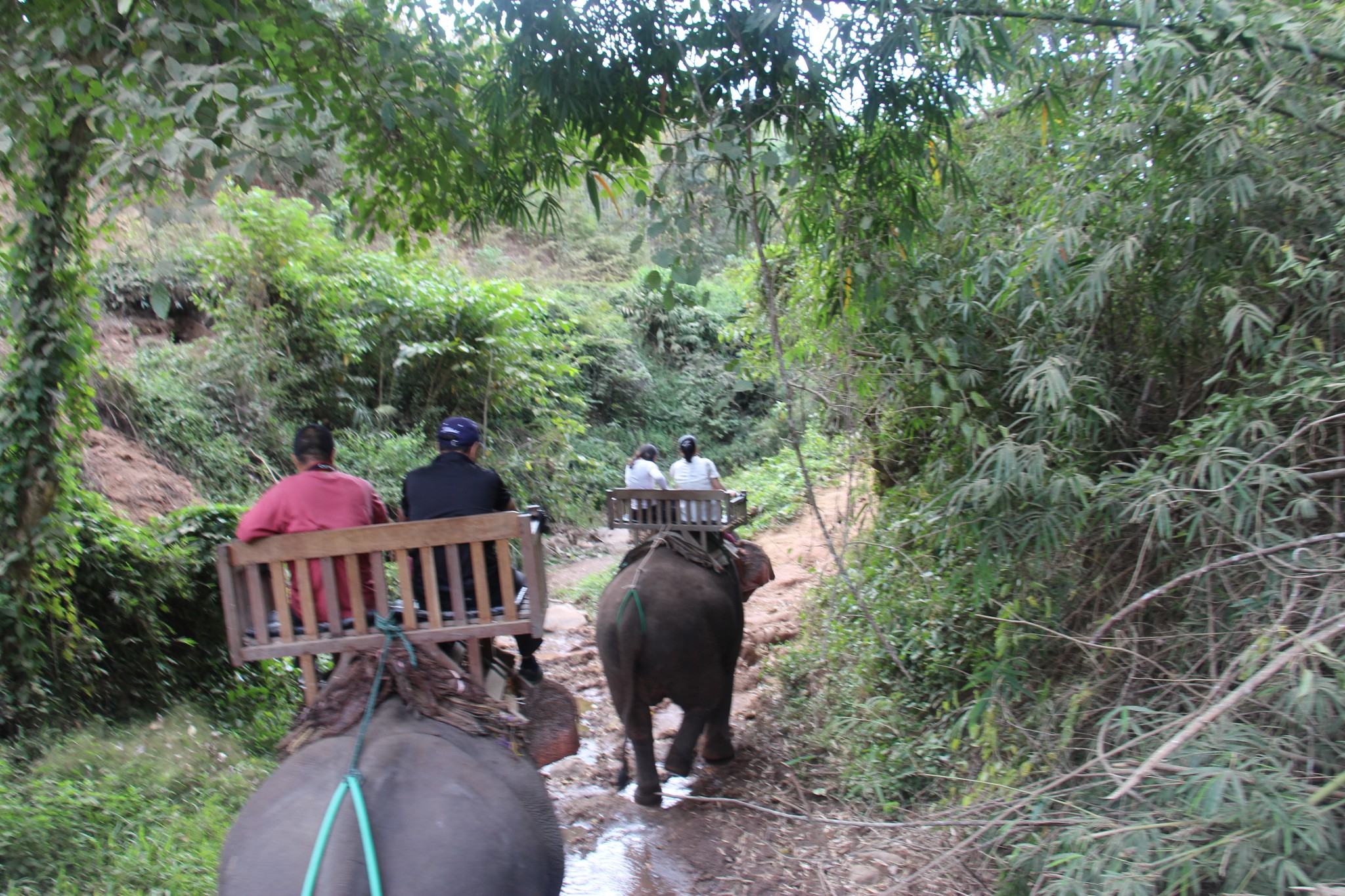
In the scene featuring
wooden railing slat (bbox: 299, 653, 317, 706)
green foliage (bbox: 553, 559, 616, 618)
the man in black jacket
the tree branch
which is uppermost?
the tree branch

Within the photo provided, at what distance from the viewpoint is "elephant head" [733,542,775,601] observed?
21.2 feet

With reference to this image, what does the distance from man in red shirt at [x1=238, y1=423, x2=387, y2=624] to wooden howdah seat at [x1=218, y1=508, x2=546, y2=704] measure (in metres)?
0.15

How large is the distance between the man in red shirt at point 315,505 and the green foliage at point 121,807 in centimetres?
137

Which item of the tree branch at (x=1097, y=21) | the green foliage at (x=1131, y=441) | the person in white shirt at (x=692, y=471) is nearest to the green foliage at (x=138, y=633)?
the person in white shirt at (x=692, y=471)

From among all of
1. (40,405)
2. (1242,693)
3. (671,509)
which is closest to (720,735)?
(671,509)

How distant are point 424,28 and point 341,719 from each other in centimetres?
396

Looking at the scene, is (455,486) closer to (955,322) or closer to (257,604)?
(257,604)

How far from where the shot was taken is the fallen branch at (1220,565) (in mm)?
2852

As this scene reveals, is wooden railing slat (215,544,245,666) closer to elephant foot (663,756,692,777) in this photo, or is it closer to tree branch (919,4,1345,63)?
elephant foot (663,756,692,777)

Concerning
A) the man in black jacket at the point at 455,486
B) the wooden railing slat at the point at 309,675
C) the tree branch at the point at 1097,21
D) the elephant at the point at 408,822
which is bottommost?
the elephant at the point at 408,822

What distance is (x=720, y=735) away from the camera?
18.3ft

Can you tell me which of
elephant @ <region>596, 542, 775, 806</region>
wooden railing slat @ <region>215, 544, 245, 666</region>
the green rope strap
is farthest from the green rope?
the green rope strap

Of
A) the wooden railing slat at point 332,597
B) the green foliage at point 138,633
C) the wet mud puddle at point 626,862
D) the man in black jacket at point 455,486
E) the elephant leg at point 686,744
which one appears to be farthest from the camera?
the elephant leg at point 686,744

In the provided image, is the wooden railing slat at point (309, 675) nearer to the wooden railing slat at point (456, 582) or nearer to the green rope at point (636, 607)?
the wooden railing slat at point (456, 582)
